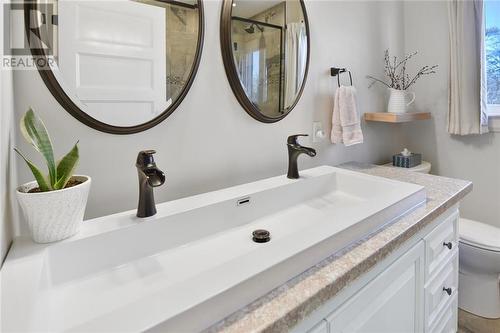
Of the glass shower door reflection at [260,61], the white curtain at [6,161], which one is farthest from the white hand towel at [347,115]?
the white curtain at [6,161]

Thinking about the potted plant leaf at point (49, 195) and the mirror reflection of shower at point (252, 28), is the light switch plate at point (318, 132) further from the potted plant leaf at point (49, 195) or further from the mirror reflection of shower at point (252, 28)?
the potted plant leaf at point (49, 195)

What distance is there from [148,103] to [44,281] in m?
0.55

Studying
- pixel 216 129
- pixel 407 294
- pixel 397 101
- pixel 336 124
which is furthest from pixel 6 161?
pixel 397 101

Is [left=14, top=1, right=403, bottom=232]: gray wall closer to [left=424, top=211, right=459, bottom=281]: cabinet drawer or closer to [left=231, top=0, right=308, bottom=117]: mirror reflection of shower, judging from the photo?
[left=231, top=0, right=308, bottom=117]: mirror reflection of shower

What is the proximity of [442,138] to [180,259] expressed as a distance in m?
1.97

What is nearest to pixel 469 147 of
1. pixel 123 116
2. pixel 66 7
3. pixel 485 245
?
pixel 485 245

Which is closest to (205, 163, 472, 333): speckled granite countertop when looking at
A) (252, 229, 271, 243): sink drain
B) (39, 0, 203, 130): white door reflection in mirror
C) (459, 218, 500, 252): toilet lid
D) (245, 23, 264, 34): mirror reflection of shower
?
(252, 229, 271, 243): sink drain

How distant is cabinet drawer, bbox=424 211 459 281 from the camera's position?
0.96 metres

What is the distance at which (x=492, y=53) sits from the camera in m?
1.73

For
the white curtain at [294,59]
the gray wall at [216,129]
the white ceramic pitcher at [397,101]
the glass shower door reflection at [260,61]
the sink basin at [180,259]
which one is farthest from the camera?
the white ceramic pitcher at [397,101]

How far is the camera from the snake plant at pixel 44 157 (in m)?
0.59

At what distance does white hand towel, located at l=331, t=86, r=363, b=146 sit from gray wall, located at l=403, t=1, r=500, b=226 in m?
0.90

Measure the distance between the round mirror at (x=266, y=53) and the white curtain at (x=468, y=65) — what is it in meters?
1.08

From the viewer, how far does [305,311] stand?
0.52 m
